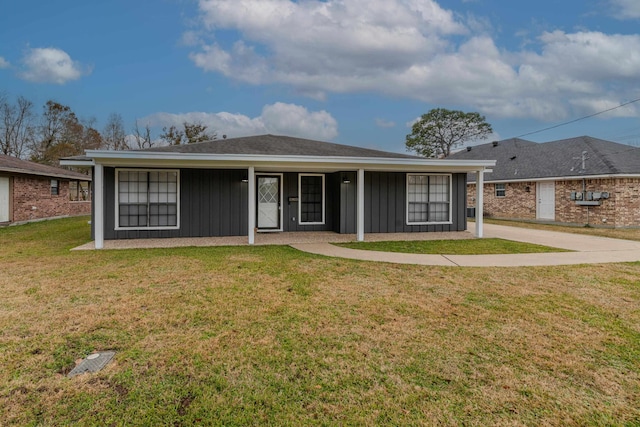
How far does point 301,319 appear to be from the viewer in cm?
358

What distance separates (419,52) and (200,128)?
24446 mm

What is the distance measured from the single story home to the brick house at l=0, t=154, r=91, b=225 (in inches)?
287

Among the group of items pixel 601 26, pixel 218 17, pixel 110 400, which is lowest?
pixel 110 400

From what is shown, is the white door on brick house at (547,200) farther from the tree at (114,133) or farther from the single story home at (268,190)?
the tree at (114,133)

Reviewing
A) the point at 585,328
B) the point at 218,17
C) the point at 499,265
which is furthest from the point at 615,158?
the point at 218,17

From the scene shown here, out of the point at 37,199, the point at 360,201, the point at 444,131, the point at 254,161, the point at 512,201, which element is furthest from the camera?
the point at 444,131

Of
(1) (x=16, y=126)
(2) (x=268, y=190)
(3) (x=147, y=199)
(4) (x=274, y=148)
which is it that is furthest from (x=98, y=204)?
(1) (x=16, y=126)

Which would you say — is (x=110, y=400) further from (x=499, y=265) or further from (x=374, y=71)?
(x=374, y=71)

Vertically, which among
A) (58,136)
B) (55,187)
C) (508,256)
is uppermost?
(58,136)

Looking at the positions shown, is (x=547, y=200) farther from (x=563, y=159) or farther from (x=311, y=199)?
(x=311, y=199)

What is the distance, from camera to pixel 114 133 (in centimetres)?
3272

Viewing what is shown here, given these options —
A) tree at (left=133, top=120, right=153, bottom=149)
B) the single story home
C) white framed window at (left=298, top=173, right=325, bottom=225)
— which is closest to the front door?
the single story home

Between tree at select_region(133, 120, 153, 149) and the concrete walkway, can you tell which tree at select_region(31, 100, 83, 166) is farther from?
the concrete walkway

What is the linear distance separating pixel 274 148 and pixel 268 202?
71.4 inches
